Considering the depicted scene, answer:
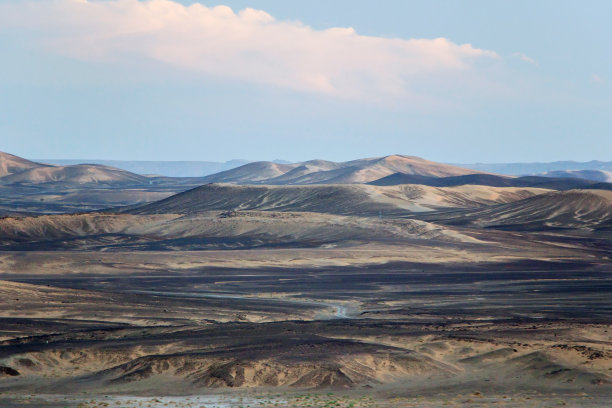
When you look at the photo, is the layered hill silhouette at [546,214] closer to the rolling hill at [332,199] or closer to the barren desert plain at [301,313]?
the barren desert plain at [301,313]

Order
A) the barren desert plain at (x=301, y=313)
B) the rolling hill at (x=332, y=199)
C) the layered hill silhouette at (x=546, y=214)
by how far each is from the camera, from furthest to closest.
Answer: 1. the rolling hill at (x=332, y=199)
2. the layered hill silhouette at (x=546, y=214)
3. the barren desert plain at (x=301, y=313)

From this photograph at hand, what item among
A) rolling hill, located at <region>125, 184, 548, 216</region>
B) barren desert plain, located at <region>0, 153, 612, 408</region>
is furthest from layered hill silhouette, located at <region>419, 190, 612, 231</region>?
rolling hill, located at <region>125, 184, 548, 216</region>

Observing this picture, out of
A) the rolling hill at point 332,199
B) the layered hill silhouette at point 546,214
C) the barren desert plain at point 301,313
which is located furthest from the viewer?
the rolling hill at point 332,199

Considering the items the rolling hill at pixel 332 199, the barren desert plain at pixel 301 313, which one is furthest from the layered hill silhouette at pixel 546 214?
the rolling hill at pixel 332 199

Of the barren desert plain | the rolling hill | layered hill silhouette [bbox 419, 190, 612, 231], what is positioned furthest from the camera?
the rolling hill

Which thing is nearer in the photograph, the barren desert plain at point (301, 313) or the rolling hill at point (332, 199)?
the barren desert plain at point (301, 313)

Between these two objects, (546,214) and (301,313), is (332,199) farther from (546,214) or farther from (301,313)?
(301,313)

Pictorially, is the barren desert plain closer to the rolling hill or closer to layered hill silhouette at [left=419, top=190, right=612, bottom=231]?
layered hill silhouette at [left=419, top=190, right=612, bottom=231]

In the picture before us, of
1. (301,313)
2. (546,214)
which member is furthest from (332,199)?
(301,313)
